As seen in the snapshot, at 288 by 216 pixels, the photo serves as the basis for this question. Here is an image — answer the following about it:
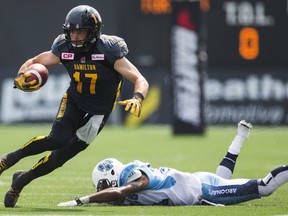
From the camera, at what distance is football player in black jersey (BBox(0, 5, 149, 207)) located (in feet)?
24.4

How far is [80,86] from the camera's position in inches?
303

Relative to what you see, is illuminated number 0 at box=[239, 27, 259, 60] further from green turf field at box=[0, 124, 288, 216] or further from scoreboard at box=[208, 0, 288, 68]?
green turf field at box=[0, 124, 288, 216]

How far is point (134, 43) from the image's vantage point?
63.3 feet

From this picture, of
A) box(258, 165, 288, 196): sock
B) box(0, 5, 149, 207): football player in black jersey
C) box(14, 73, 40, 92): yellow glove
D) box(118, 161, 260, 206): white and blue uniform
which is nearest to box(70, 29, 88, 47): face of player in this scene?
box(0, 5, 149, 207): football player in black jersey

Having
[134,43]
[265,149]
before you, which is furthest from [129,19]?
[265,149]

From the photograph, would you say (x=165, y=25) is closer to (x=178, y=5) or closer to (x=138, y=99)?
(x=178, y=5)

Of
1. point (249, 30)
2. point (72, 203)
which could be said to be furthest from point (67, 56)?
point (249, 30)

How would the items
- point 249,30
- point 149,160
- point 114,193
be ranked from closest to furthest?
1. point 114,193
2. point 149,160
3. point 249,30

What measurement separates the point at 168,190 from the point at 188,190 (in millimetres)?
152

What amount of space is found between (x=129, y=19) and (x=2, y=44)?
279 cm

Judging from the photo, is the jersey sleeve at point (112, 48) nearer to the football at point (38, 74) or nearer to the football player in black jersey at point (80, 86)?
the football player in black jersey at point (80, 86)

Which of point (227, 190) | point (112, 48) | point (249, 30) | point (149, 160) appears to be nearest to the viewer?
point (227, 190)

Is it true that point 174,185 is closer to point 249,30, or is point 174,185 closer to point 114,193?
point 114,193

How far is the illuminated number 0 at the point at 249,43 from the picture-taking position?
63.3ft
